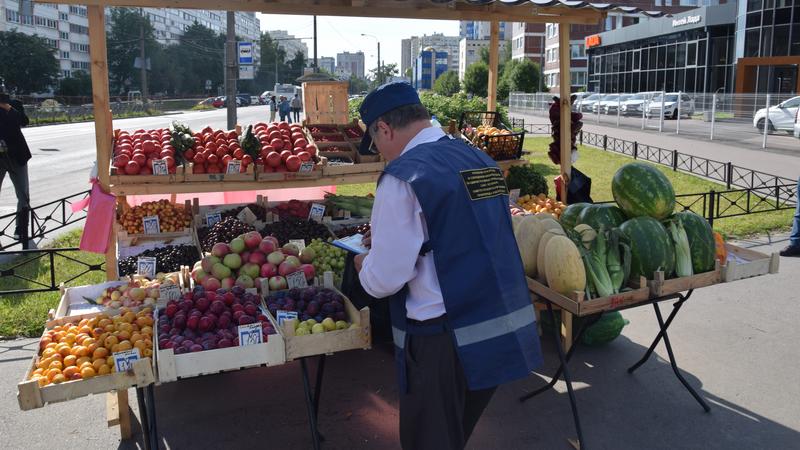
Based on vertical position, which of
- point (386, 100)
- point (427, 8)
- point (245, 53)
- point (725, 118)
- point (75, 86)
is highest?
point (75, 86)

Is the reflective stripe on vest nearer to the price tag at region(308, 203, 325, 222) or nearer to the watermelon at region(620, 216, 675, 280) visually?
the watermelon at region(620, 216, 675, 280)

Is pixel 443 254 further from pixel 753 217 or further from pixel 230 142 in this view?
pixel 753 217

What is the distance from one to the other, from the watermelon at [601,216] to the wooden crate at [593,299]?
0.52m

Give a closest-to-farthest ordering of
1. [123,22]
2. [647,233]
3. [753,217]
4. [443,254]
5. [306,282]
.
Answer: [443,254] < [647,233] < [306,282] < [753,217] < [123,22]

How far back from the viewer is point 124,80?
8294cm

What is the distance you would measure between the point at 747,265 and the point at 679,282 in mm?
602

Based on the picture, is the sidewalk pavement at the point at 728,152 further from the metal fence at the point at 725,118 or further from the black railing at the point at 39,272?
the black railing at the point at 39,272

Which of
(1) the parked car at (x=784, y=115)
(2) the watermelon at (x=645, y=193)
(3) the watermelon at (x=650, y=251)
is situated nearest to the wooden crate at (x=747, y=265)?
(3) the watermelon at (x=650, y=251)

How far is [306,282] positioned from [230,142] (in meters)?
2.19

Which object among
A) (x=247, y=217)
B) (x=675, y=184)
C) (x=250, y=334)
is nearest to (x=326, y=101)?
(x=247, y=217)

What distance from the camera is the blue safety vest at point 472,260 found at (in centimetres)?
241

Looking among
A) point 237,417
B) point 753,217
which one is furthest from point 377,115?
point 753,217

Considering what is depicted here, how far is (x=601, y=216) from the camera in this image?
4.40m

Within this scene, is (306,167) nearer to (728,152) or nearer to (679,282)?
(679,282)
